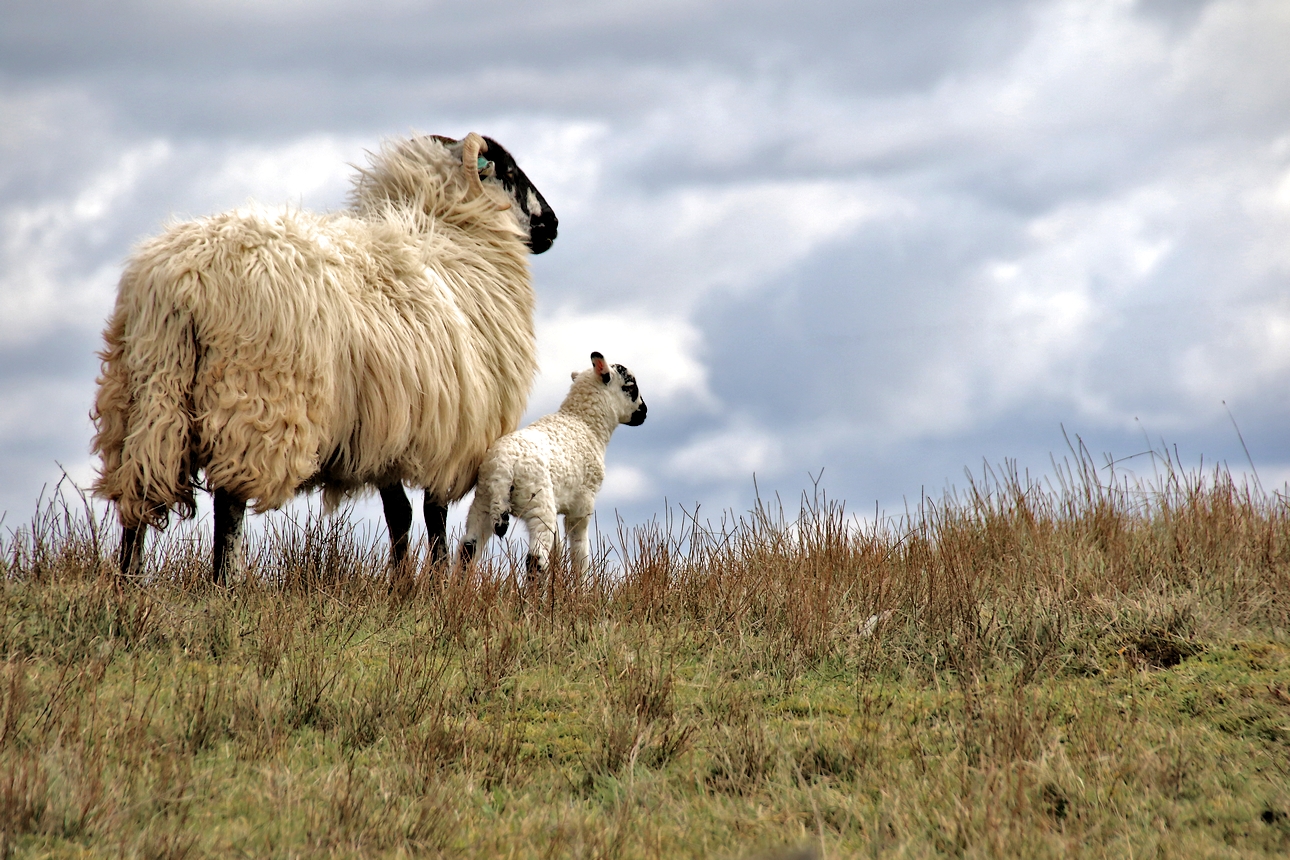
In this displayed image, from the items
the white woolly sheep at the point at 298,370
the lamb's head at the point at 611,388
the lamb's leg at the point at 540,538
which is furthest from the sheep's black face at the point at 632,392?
the lamb's leg at the point at 540,538

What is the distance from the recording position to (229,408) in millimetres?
6773

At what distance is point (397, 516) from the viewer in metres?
8.45

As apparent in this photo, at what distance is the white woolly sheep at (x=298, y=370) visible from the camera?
6.81m

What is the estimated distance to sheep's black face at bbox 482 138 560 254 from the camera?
947 centimetres

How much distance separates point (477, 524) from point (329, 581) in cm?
111

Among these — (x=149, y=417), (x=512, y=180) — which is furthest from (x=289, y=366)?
(x=512, y=180)

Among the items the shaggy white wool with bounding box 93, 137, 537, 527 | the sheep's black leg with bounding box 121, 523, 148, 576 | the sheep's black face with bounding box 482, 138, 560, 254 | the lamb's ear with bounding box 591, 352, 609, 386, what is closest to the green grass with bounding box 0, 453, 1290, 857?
the sheep's black leg with bounding box 121, 523, 148, 576

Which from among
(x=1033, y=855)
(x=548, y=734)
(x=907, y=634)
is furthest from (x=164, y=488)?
(x=1033, y=855)

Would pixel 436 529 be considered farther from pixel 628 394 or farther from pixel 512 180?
pixel 512 180

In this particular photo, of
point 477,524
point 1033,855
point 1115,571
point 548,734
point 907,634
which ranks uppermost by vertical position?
point 477,524

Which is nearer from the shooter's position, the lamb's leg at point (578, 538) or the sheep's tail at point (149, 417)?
the sheep's tail at point (149, 417)

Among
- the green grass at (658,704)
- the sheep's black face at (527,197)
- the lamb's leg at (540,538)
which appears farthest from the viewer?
the sheep's black face at (527,197)

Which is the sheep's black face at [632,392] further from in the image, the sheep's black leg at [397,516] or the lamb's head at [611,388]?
the sheep's black leg at [397,516]

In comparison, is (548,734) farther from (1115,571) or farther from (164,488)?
(1115,571)
